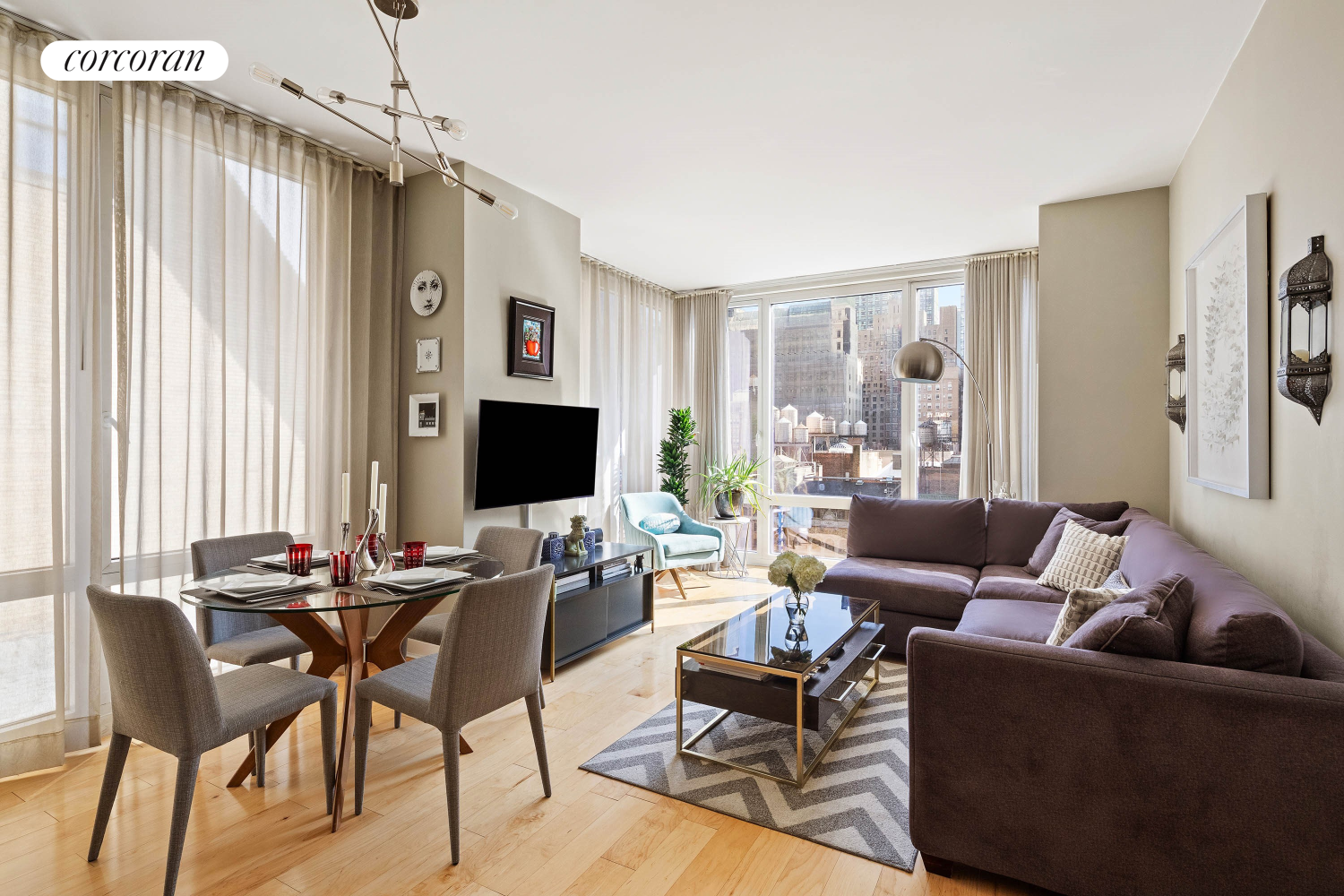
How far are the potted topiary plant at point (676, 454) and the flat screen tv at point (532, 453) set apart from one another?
69.3 inches

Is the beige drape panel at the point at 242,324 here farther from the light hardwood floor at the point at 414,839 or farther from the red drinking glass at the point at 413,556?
the red drinking glass at the point at 413,556

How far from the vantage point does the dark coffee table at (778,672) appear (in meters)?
2.43

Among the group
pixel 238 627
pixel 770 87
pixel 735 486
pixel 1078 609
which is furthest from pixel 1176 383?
pixel 238 627

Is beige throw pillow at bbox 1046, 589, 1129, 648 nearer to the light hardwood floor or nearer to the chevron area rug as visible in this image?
the chevron area rug

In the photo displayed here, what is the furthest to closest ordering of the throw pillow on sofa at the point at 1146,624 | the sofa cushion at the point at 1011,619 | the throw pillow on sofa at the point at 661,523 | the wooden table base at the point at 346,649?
the throw pillow on sofa at the point at 661,523
the sofa cushion at the point at 1011,619
the wooden table base at the point at 346,649
the throw pillow on sofa at the point at 1146,624

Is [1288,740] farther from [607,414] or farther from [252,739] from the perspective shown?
[607,414]

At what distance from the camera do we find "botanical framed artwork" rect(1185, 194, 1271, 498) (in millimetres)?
2381

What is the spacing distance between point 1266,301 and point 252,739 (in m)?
4.01

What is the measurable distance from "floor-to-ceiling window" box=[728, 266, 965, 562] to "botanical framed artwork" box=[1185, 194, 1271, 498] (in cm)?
234

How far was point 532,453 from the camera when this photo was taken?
401 cm

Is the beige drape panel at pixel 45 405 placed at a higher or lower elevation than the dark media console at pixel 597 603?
higher

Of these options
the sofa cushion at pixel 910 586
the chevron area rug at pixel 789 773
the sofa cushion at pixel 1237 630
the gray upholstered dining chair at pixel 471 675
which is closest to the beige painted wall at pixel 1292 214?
the sofa cushion at pixel 1237 630

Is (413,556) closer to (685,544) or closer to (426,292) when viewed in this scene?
(426,292)

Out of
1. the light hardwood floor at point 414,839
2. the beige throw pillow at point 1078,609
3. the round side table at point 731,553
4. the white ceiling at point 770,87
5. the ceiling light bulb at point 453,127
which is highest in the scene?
the white ceiling at point 770,87
